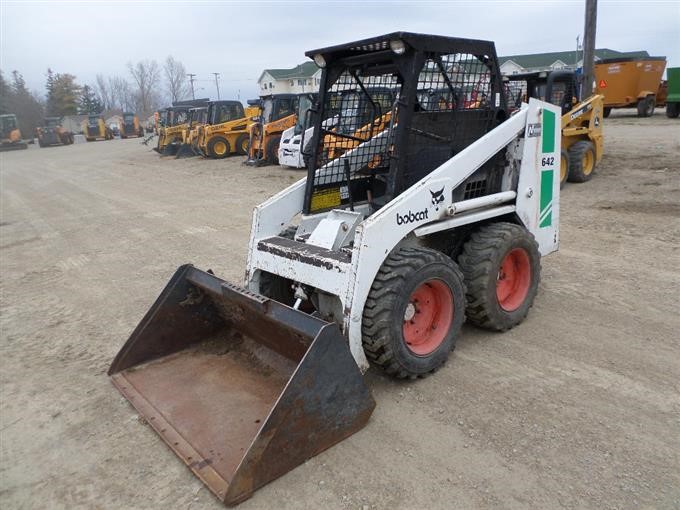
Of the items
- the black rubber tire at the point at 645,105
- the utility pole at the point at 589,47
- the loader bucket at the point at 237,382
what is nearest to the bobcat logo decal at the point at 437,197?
the loader bucket at the point at 237,382

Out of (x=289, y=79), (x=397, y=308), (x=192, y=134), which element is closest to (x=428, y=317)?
(x=397, y=308)

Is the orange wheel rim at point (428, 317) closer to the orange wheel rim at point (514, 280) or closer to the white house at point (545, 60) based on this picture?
the orange wheel rim at point (514, 280)

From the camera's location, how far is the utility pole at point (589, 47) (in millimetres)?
11711

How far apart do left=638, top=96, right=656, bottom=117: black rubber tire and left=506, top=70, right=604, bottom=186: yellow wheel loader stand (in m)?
12.5

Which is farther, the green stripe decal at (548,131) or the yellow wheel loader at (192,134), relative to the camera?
the yellow wheel loader at (192,134)

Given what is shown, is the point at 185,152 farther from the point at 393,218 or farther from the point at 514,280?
the point at 393,218

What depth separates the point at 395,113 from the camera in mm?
3814

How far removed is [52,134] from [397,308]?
45011 mm

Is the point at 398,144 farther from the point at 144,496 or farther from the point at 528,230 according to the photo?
the point at 144,496

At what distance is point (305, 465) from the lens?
2.70 meters

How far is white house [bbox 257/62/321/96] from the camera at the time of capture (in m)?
61.0

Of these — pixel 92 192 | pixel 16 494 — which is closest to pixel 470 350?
pixel 16 494

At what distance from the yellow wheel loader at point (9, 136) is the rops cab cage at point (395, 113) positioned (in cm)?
4400

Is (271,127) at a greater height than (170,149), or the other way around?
(271,127)
